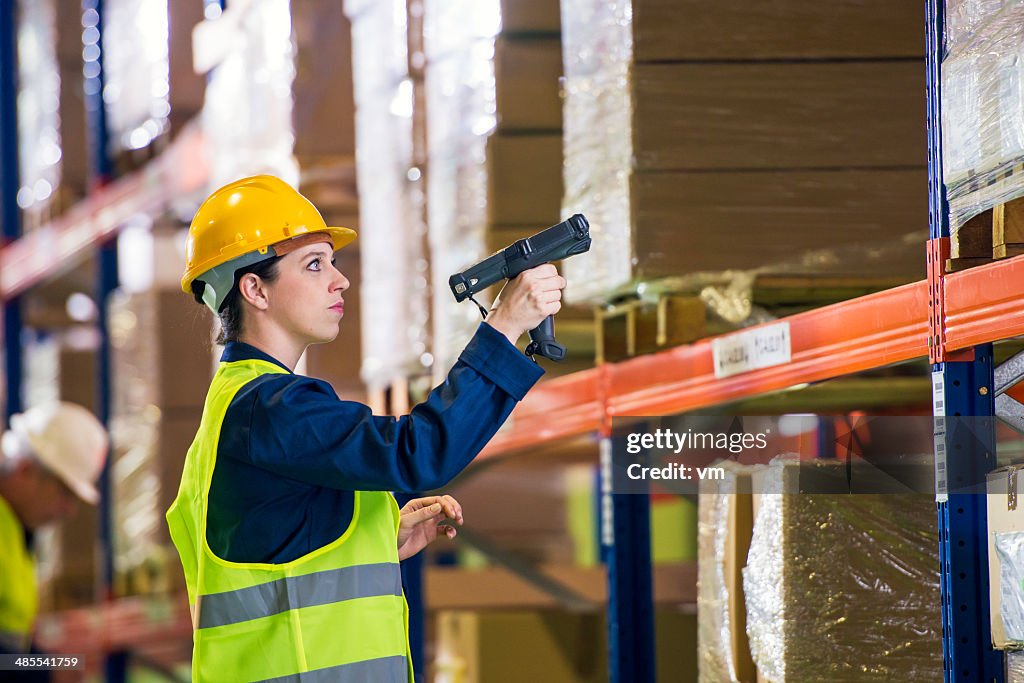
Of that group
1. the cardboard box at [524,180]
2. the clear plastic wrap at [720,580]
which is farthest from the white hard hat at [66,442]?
the clear plastic wrap at [720,580]

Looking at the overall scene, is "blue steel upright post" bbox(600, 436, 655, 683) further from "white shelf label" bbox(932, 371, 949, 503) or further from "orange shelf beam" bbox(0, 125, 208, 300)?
"orange shelf beam" bbox(0, 125, 208, 300)

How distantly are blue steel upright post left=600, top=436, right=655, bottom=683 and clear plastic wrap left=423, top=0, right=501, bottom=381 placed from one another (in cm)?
71

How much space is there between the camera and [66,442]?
7805mm

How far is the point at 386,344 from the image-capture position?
5.20 meters

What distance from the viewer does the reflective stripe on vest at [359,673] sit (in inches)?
106

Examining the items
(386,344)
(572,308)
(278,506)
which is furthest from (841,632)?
(386,344)

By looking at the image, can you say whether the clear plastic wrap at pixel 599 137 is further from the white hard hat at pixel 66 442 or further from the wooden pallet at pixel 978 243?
the white hard hat at pixel 66 442

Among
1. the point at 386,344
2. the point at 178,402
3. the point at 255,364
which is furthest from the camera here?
the point at 178,402

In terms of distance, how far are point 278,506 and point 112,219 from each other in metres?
6.13

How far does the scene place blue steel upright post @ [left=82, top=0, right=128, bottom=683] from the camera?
816cm

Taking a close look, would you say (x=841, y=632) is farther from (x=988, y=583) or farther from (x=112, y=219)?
(x=112, y=219)

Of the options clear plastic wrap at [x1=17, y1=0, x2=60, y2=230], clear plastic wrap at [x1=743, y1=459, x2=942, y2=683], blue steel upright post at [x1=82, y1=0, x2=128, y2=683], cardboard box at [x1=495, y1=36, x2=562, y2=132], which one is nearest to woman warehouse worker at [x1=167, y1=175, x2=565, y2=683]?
clear plastic wrap at [x1=743, y1=459, x2=942, y2=683]

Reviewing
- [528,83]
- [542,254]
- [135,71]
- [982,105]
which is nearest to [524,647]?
[528,83]

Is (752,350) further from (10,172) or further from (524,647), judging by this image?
(10,172)
